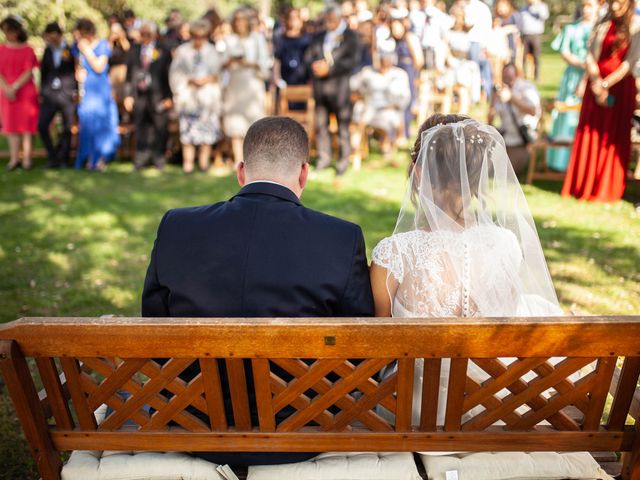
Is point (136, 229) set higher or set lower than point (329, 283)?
lower

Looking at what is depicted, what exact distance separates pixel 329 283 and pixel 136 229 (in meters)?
5.51

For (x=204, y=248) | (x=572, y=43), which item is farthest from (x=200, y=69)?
(x=204, y=248)

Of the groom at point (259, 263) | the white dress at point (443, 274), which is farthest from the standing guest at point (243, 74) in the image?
the groom at point (259, 263)

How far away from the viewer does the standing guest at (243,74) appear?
9797 mm

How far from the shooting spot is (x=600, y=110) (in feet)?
25.9

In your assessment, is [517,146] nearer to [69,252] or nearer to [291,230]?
[69,252]

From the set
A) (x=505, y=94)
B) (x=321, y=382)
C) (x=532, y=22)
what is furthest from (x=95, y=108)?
(x=532, y=22)

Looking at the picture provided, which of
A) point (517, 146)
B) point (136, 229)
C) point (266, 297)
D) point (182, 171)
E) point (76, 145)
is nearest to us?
point (266, 297)

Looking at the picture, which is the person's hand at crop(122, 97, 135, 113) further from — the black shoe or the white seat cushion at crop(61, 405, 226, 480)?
the white seat cushion at crop(61, 405, 226, 480)

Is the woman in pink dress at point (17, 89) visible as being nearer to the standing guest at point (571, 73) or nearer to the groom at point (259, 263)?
the standing guest at point (571, 73)

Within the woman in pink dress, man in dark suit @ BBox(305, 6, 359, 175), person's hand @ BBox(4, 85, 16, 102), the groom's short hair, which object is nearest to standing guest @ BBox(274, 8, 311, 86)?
man in dark suit @ BBox(305, 6, 359, 175)

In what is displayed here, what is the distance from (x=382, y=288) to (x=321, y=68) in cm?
761

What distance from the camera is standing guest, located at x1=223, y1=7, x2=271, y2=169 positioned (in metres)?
9.80

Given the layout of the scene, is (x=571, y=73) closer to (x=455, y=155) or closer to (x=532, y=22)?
(x=532, y=22)
